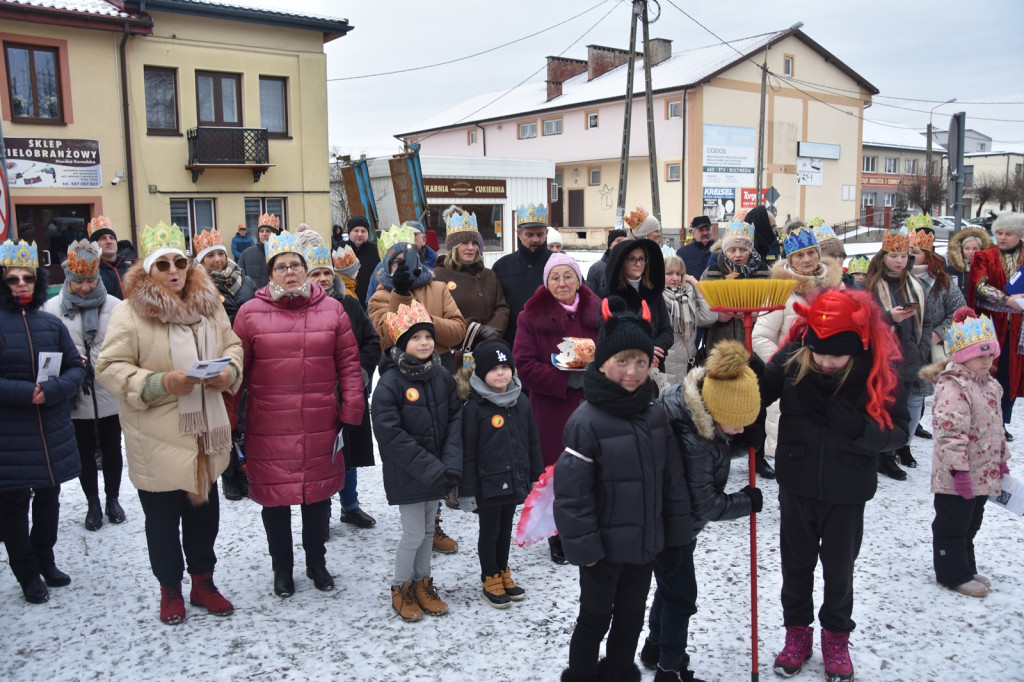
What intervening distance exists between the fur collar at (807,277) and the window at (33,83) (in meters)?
18.6

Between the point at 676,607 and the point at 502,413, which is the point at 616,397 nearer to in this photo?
the point at 676,607

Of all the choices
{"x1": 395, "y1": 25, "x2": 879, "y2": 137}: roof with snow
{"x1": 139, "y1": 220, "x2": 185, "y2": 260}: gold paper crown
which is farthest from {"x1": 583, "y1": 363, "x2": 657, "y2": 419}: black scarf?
{"x1": 395, "y1": 25, "x2": 879, "y2": 137}: roof with snow

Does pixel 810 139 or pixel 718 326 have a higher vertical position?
pixel 810 139

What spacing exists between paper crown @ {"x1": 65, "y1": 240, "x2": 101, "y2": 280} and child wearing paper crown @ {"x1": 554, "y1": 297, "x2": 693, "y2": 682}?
368 cm

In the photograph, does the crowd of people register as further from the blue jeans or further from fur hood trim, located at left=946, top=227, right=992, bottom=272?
fur hood trim, located at left=946, top=227, right=992, bottom=272

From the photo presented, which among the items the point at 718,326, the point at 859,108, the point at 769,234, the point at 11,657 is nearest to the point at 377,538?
the point at 11,657

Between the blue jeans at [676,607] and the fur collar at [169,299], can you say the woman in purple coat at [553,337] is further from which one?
the fur collar at [169,299]

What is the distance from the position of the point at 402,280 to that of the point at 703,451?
2521 mm

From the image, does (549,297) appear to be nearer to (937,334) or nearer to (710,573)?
(710,573)

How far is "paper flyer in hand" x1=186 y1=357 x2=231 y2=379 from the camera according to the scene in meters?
3.66

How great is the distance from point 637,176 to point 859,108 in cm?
1725

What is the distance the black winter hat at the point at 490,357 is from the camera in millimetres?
4055

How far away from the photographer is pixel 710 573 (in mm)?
4438

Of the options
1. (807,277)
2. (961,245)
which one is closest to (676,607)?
(807,277)
